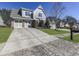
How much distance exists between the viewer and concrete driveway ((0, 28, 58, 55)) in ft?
22.9

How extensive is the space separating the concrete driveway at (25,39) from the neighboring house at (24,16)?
0.32 m

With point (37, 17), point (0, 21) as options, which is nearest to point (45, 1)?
point (37, 17)

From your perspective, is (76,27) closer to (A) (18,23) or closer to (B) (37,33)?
(B) (37,33)

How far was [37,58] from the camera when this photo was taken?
6.75m

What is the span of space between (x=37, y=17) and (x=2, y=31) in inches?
66.6

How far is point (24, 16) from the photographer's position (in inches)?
324

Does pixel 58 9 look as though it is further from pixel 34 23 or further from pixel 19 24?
pixel 19 24

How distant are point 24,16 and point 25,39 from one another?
1.24 m

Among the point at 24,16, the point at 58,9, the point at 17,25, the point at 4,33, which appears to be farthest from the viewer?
the point at 24,16

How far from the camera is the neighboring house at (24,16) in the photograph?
312 inches

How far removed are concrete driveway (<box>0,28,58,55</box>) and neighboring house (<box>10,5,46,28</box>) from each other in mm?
325

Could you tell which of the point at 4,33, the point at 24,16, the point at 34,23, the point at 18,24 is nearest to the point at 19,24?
the point at 18,24

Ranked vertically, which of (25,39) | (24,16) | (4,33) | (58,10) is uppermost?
(58,10)

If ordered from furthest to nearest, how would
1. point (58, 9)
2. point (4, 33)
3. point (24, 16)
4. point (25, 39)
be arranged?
point (24, 16)
point (58, 9)
point (4, 33)
point (25, 39)
